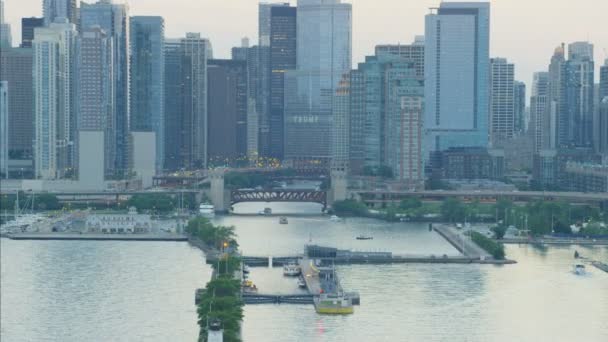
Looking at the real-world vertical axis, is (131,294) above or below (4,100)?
below

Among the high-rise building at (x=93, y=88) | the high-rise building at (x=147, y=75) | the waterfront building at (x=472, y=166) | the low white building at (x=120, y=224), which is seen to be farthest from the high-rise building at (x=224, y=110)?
the low white building at (x=120, y=224)

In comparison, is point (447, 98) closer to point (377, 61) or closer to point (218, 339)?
point (377, 61)

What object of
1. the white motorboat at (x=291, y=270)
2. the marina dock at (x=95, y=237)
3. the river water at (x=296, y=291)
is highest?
the marina dock at (x=95, y=237)

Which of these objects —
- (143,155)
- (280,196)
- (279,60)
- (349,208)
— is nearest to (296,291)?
(349,208)

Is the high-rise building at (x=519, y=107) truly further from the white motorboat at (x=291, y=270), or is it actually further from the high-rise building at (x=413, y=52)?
the white motorboat at (x=291, y=270)

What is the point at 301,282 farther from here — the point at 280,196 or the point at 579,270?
the point at 280,196

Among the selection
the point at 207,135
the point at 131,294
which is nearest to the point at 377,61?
the point at 207,135
